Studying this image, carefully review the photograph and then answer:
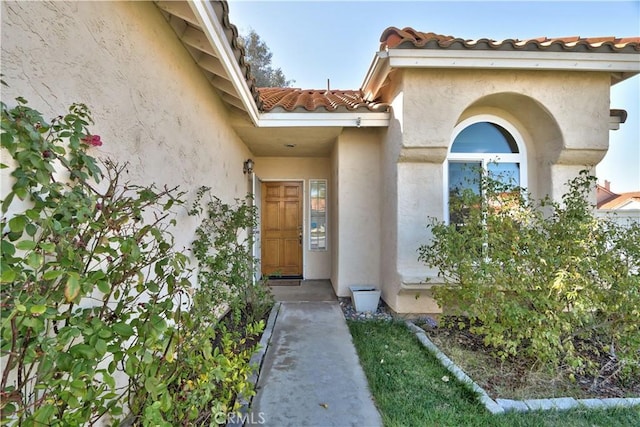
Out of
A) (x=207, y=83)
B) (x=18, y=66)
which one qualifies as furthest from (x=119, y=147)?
(x=207, y=83)

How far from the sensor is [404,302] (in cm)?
489

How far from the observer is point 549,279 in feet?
10.5

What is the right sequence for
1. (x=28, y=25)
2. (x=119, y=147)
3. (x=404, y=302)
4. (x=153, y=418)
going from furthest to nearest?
1. (x=404, y=302)
2. (x=119, y=147)
3. (x=28, y=25)
4. (x=153, y=418)

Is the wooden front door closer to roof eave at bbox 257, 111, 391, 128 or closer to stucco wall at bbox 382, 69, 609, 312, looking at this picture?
roof eave at bbox 257, 111, 391, 128

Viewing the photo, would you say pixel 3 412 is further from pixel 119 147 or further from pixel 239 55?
pixel 239 55

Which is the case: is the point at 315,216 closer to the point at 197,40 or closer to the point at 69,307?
the point at 197,40

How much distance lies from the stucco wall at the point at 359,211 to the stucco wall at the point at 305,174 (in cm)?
192

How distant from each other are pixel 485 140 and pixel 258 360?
514cm

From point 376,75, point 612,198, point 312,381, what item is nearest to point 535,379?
point 312,381

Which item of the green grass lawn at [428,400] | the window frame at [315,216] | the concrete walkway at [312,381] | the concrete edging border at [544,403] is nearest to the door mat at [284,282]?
the window frame at [315,216]

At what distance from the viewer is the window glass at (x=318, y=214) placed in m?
7.99

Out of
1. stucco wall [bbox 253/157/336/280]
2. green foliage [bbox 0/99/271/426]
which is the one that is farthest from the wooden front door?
green foliage [bbox 0/99/271/426]

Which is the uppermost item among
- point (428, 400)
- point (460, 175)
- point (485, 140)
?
point (485, 140)

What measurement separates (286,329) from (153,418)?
3151 millimetres
